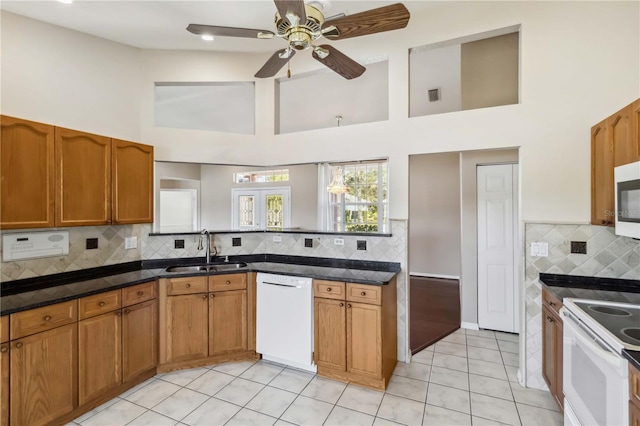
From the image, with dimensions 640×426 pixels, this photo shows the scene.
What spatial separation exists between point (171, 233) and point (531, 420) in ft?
11.5

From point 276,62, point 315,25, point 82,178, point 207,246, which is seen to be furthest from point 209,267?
point 315,25

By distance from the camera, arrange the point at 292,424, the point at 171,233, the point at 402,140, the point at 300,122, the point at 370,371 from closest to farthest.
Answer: the point at 292,424
the point at 370,371
the point at 402,140
the point at 171,233
the point at 300,122

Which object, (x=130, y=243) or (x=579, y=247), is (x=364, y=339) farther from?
(x=130, y=243)

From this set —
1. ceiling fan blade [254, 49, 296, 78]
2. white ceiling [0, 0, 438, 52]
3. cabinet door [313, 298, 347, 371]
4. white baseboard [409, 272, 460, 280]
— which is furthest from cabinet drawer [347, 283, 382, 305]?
white baseboard [409, 272, 460, 280]

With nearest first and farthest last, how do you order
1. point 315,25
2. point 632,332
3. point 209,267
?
point 632,332 → point 315,25 → point 209,267

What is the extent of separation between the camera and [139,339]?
2535mm

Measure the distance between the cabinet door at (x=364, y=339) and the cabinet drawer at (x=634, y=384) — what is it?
1.44 m

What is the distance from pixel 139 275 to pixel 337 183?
3028mm

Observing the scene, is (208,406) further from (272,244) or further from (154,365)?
(272,244)

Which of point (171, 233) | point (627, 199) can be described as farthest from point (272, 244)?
point (627, 199)

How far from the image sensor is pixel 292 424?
2.06m

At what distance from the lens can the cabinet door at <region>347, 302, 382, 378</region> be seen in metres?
2.43

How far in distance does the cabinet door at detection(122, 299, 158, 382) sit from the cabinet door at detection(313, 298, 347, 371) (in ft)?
4.79

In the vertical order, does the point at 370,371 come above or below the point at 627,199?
below
